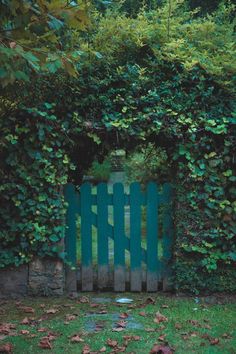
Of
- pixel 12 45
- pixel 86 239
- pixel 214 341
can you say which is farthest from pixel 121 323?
pixel 12 45

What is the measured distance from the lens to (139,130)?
5824mm

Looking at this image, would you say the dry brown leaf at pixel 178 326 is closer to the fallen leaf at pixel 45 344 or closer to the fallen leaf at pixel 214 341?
the fallen leaf at pixel 214 341

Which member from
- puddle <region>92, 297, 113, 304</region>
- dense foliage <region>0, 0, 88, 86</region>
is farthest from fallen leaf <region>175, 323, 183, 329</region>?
dense foliage <region>0, 0, 88, 86</region>

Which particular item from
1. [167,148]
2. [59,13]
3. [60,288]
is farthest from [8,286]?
[59,13]

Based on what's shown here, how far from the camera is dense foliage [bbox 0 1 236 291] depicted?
226 inches

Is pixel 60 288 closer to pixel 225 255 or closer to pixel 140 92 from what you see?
pixel 225 255

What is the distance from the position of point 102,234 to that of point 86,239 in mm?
221

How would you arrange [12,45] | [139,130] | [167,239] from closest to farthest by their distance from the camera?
[12,45] → [139,130] → [167,239]

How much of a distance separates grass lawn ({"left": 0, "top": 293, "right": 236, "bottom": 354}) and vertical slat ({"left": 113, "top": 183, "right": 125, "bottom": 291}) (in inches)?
9.0

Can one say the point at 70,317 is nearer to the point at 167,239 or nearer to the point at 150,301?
the point at 150,301

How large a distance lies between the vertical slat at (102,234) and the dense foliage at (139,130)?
0.54 metres

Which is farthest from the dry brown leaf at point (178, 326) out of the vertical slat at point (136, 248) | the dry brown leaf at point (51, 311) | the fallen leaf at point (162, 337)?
the dry brown leaf at point (51, 311)

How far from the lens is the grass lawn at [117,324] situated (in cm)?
440

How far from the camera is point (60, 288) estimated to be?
603cm
